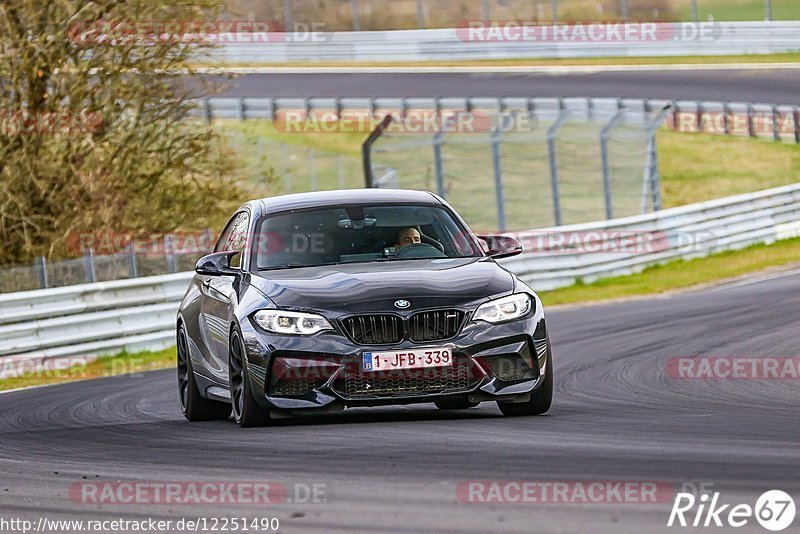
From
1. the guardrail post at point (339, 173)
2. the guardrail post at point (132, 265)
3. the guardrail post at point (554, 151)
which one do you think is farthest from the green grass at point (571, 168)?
the guardrail post at point (132, 265)

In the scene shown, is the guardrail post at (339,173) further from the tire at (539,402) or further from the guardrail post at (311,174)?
the tire at (539,402)

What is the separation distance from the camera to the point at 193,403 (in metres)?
11.1

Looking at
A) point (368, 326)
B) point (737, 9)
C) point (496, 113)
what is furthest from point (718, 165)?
point (368, 326)

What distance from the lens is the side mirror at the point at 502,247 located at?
10.3 meters

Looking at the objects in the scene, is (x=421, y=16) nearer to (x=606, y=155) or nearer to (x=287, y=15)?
(x=287, y=15)

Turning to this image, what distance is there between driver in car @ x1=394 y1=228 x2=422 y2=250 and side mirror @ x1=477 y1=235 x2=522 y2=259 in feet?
1.55

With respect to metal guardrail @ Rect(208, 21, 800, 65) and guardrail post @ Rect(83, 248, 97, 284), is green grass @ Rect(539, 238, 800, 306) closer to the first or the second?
guardrail post @ Rect(83, 248, 97, 284)

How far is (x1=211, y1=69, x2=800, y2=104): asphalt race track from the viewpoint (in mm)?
40469

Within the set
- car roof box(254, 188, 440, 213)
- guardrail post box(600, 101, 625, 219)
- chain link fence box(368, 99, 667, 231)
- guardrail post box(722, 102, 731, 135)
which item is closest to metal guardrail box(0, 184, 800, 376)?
guardrail post box(600, 101, 625, 219)

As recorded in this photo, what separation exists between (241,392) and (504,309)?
1.64 m

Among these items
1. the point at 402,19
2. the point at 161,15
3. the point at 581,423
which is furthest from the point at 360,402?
the point at 402,19

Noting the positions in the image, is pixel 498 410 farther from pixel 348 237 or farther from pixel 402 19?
pixel 402 19

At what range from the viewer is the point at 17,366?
1722cm

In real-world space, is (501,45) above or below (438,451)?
below
